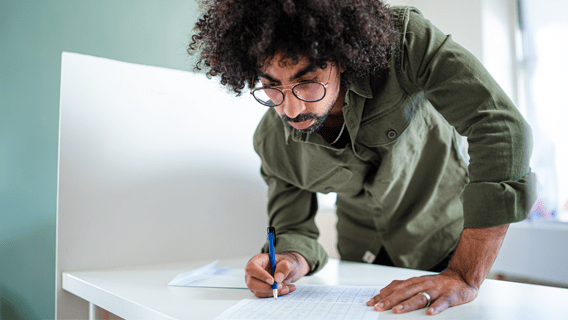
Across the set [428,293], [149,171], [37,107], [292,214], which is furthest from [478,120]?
[37,107]

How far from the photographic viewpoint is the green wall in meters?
1.83

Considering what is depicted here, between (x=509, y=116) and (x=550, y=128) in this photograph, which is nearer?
(x=550, y=128)

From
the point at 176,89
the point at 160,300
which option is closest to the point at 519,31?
the point at 160,300

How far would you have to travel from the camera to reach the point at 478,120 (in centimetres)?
77

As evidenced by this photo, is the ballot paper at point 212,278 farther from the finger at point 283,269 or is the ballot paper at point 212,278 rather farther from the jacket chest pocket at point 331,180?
the jacket chest pocket at point 331,180

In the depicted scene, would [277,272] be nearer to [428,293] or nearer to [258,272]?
[258,272]

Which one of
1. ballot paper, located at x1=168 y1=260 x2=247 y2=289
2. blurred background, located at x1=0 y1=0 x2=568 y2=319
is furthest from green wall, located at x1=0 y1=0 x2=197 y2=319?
ballot paper, located at x1=168 y1=260 x2=247 y2=289

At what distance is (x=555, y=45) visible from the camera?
1.58ft

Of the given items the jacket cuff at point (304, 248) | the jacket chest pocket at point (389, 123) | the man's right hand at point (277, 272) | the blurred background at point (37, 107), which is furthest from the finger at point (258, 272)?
the blurred background at point (37, 107)

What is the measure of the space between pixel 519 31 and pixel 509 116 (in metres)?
0.27

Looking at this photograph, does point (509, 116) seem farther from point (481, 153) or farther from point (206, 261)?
point (206, 261)

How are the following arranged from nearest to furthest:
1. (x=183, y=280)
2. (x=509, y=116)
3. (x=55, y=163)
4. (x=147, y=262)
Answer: (x=509, y=116) → (x=183, y=280) → (x=147, y=262) → (x=55, y=163)

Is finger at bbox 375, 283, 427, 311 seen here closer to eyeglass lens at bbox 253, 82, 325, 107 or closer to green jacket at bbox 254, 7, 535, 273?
green jacket at bbox 254, 7, 535, 273

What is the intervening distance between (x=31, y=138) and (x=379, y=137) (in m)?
1.64
